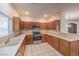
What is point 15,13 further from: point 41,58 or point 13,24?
point 41,58

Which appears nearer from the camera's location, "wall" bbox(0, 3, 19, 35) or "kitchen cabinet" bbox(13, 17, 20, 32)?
"wall" bbox(0, 3, 19, 35)

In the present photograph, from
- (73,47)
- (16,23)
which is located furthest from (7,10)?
(73,47)

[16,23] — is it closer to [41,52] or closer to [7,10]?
[7,10]

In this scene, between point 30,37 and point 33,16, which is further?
point 30,37

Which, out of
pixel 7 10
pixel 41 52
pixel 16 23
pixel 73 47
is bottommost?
pixel 41 52

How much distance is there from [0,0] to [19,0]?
0.65 ft

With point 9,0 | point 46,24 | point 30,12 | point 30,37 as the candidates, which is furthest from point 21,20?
point 9,0

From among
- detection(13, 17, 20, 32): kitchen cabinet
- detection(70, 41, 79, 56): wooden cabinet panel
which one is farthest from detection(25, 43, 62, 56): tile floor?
detection(13, 17, 20, 32): kitchen cabinet

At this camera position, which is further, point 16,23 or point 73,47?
point 16,23

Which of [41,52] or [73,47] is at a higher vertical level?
[73,47]

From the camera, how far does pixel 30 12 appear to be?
309 centimetres

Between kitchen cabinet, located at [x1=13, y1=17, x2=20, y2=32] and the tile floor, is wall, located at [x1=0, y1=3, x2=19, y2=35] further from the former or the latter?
the tile floor

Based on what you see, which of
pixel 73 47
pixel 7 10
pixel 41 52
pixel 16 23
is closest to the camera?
pixel 73 47

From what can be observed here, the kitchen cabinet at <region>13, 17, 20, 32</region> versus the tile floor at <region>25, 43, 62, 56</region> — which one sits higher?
the kitchen cabinet at <region>13, 17, 20, 32</region>
